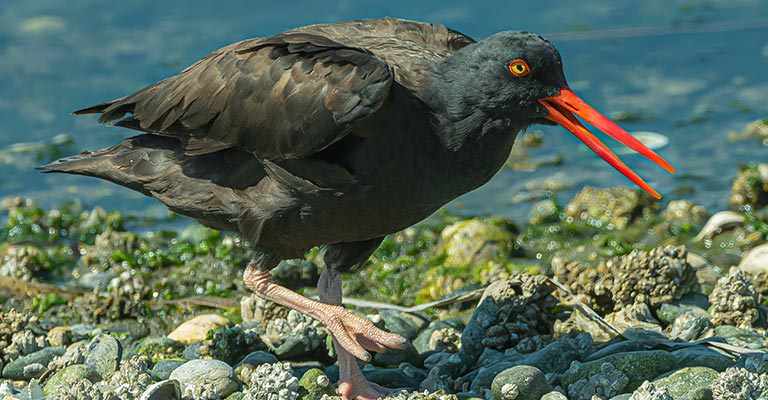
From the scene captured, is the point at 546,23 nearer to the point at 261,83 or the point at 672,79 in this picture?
the point at 672,79

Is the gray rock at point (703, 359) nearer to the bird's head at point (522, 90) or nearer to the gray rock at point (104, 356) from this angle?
the bird's head at point (522, 90)

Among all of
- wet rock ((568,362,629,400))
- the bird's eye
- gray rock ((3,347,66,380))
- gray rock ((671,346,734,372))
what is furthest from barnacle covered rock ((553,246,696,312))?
gray rock ((3,347,66,380))

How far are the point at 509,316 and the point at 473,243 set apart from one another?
74.7 inches

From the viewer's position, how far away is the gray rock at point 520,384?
4.73 meters

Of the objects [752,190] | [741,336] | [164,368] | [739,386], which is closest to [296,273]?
[164,368]

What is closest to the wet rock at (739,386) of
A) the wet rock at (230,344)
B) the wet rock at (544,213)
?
the wet rock at (230,344)

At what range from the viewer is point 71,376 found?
16.8 ft

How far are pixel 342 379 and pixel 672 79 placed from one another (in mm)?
6785

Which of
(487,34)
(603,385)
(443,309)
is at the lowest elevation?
(443,309)

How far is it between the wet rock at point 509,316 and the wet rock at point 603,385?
80cm

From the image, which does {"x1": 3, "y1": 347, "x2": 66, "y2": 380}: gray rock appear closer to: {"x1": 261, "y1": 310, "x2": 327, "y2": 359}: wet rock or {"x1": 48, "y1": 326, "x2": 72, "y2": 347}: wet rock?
{"x1": 48, "y1": 326, "x2": 72, "y2": 347}: wet rock

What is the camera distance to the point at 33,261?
7387 mm

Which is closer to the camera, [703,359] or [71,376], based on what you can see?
[703,359]

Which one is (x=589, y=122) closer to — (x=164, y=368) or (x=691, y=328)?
(x=691, y=328)
